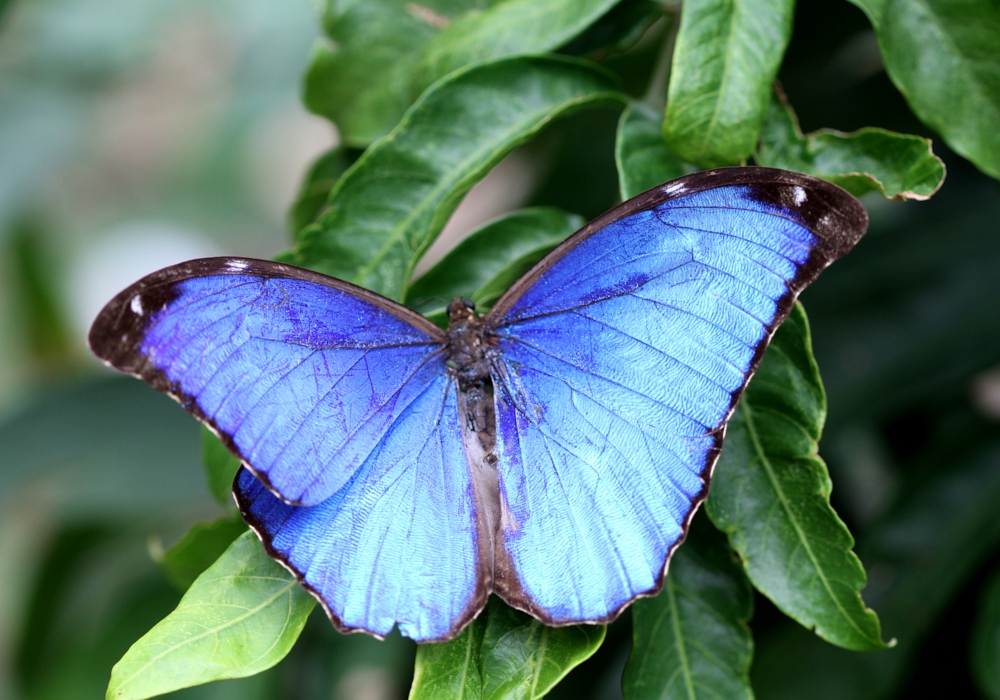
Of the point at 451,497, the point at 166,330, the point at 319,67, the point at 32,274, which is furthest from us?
the point at 32,274

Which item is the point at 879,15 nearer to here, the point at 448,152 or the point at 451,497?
the point at 448,152

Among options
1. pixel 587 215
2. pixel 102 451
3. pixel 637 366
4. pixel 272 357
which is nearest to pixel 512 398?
pixel 637 366

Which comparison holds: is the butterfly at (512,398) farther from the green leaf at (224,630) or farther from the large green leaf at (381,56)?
the large green leaf at (381,56)

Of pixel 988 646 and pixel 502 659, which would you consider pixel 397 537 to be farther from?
pixel 988 646

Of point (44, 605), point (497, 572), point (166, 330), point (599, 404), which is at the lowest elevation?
point (44, 605)

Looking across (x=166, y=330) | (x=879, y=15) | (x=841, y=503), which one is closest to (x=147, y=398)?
(x=166, y=330)

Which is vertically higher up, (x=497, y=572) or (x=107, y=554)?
(x=497, y=572)
